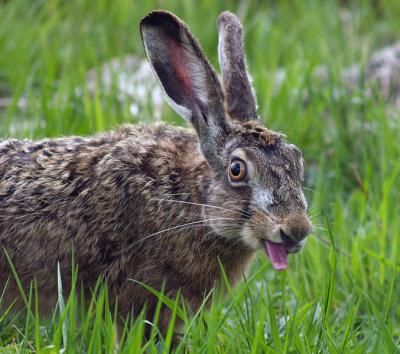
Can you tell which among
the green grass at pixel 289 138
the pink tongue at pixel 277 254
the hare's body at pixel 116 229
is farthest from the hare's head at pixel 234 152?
the green grass at pixel 289 138

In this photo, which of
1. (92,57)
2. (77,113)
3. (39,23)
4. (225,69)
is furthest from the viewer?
(39,23)

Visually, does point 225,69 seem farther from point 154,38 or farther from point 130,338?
point 130,338

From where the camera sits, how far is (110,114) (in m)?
5.85

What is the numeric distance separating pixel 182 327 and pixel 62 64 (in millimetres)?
4130

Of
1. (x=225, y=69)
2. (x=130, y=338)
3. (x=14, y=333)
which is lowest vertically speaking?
(x=14, y=333)

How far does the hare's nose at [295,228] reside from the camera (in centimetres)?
339

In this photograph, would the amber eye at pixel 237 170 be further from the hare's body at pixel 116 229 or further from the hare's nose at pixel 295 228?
the hare's nose at pixel 295 228

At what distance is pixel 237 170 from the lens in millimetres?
3715

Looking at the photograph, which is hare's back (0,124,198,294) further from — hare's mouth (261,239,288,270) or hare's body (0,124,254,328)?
Result: hare's mouth (261,239,288,270)

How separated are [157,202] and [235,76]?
3.41 feet

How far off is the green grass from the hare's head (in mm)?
283

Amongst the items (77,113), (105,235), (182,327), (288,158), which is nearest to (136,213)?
(105,235)

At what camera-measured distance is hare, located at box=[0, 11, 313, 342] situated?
376cm

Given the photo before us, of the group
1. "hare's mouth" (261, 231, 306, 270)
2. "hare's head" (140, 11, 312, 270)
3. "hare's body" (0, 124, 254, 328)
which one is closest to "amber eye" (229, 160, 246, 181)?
"hare's head" (140, 11, 312, 270)
